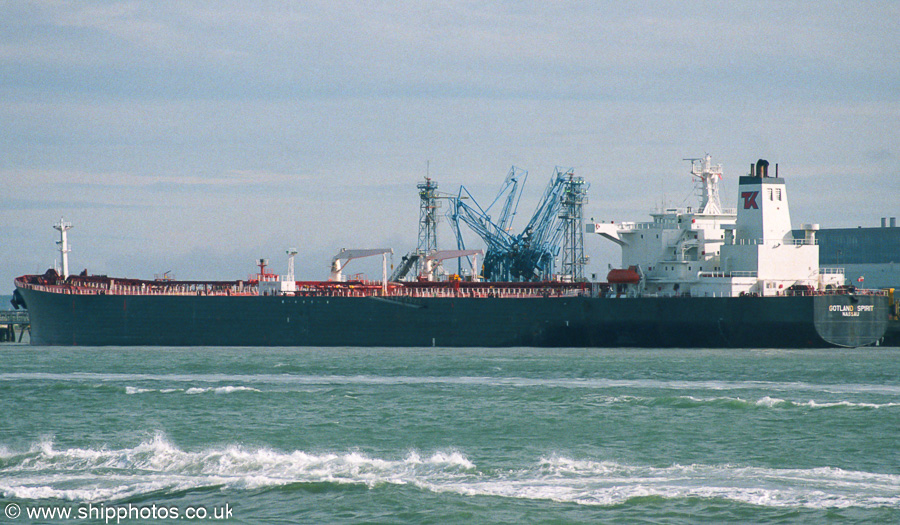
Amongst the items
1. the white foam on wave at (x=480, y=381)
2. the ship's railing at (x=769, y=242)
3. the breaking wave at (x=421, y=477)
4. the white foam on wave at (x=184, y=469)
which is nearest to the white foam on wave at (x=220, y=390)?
the white foam on wave at (x=480, y=381)

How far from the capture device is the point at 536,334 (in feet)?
180

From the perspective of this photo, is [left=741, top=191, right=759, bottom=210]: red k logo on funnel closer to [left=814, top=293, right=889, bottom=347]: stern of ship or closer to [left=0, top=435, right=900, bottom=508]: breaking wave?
[left=814, top=293, right=889, bottom=347]: stern of ship

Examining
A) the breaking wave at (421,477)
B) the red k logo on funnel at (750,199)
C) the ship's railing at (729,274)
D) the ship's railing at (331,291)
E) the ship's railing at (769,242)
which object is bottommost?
the breaking wave at (421,477)

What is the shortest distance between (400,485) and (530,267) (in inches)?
2117

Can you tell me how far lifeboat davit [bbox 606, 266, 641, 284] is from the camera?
5500cm

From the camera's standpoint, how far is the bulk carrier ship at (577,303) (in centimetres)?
5088

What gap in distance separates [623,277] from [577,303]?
3310 mm

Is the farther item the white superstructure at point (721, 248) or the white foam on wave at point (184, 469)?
the white superstructure at point (721, 248)

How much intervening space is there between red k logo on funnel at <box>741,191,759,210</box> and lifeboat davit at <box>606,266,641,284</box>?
→ 271 inches

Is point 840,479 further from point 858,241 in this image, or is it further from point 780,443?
point 858,241

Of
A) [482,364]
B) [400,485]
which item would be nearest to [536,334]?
[482,364]

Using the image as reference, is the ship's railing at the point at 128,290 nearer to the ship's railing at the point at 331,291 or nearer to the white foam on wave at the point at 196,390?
the ship's railing at the point at 331,291

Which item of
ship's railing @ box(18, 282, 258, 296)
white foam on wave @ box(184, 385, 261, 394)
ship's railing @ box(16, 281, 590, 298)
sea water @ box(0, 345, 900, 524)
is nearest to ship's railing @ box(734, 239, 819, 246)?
ship's railing @ box(16, 281, 590, 298)

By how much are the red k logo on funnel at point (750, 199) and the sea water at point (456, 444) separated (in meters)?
13.7
